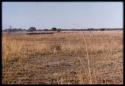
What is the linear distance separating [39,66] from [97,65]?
3.93 ft

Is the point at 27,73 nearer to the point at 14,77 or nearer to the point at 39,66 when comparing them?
the point at 14,77

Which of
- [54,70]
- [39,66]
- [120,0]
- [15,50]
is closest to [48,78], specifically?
[54,70]

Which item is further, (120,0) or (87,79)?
(87,79)

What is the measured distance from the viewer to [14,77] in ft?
14.9

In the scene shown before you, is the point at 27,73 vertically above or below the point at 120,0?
below

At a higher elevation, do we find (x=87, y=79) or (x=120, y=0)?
(x=120, y=0)

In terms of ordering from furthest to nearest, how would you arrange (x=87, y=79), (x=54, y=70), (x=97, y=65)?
(x=97, y=65) < (x=54, y=70) < (x=87, y=79)

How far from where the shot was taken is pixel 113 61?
252 inches

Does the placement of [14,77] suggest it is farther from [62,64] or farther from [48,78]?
[62,64]

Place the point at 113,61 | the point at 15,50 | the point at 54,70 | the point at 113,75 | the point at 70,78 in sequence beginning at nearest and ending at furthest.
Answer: the point at 70,78 < the point at 113,75 < the point at 54,70 < the point at 113,61 < the point at 15,50

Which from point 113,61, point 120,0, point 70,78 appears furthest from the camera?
point 113,61

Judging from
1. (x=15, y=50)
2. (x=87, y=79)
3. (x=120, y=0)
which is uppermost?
(x=120, y=0)

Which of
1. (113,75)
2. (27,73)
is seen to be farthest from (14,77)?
(113,75)

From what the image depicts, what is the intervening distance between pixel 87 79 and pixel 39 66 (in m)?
2.31
